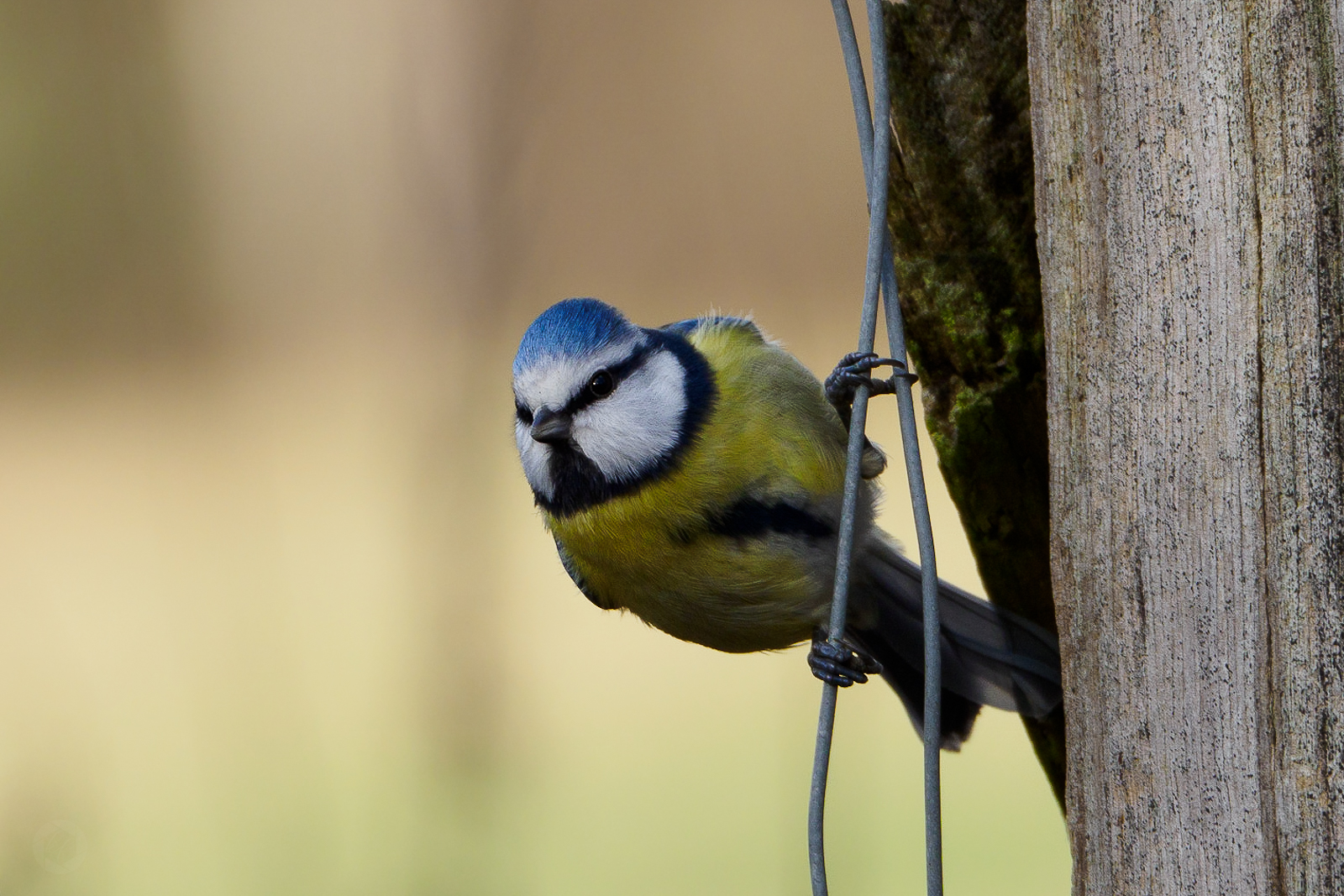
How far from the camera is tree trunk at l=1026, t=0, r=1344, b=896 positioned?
772 mm

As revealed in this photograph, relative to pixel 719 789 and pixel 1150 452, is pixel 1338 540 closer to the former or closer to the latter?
pixel 1150 452

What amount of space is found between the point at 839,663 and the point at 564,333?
1.64 ft

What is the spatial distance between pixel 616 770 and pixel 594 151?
1.65 metres

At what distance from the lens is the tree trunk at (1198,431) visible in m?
0.77

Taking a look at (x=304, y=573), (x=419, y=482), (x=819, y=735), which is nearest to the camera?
(x=819, y=735)

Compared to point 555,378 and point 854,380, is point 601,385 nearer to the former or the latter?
point 555,378

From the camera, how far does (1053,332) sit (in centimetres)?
94

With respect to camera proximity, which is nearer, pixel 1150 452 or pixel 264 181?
pixel 1150 452

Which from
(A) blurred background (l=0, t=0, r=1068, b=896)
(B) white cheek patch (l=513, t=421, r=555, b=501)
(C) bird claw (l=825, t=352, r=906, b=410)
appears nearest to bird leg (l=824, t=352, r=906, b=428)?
(C) bird claw (l=825, t=352, r=906, b=410)

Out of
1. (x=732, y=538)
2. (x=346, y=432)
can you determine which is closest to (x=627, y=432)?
(x=732, y=538)

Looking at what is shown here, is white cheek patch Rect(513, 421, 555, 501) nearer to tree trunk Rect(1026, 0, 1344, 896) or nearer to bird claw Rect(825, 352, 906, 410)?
bird claw Rect(825, 352, 906, 410)

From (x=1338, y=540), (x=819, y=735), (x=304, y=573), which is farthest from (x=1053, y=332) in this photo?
(x=304, y=573)

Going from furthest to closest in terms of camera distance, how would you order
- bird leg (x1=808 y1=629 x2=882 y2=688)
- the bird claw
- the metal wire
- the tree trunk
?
1. bird leg (x1=808 y1=629 x2=882 y2=688)
2. the bird claw
3. the metal wire
4. the tree trunk

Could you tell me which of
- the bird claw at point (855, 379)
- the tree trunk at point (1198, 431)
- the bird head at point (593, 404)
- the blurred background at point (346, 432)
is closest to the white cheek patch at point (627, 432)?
the bird head at point (593, 404)
